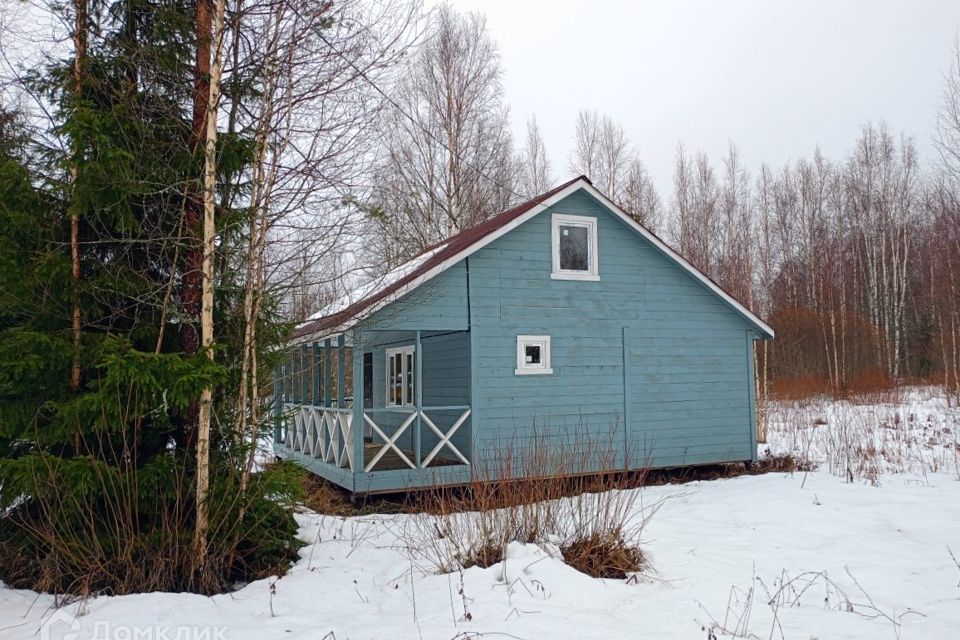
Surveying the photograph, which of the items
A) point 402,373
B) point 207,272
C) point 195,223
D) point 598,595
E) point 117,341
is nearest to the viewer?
point 598,595

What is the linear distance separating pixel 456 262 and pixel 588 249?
2.59 metres

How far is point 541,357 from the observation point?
11070 millimetres

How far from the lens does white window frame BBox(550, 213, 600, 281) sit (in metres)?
11.3

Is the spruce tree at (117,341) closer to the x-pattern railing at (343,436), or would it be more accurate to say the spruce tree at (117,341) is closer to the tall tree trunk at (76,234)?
the tall tree trunk at (76,234)

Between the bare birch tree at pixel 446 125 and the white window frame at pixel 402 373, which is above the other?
the bare birch tree at pixel 446 125

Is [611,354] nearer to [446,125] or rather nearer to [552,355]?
[552,355]

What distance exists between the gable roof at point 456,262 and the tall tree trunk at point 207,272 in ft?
7.29

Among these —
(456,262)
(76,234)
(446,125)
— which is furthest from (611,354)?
(446,125)

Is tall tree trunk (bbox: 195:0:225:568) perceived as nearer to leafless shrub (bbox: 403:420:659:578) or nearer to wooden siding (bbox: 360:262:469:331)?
leafless shrub (bbox: 403:420:659:578)

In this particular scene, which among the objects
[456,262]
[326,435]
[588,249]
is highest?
[588,249]

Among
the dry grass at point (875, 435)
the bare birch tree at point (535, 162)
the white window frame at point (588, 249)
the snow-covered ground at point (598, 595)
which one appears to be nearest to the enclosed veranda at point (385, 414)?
the snow-covered ground at point (598, 595)

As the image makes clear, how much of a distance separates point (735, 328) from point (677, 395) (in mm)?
1849

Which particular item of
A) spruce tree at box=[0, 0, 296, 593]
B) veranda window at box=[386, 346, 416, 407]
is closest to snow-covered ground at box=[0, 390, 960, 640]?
spruce tree at box=[0, 0, 296, 593]

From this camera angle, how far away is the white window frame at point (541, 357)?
35.6 ft
